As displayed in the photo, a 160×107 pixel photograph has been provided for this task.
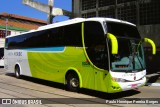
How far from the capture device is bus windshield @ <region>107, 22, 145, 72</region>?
36.3 ft

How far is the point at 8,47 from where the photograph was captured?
20766 mm

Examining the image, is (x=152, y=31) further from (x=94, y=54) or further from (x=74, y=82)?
(x=94, y=54)

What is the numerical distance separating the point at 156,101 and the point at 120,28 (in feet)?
10.9

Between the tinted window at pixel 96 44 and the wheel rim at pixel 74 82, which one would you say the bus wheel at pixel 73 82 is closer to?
the wheel rim at pixel 74 82

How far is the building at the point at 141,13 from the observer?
2244cm

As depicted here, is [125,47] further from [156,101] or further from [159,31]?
[159,31]

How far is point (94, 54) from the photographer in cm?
1160

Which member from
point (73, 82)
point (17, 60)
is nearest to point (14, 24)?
point (17, 60)

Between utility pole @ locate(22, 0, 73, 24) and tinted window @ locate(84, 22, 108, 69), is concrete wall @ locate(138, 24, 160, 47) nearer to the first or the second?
utility pole @ locate(22, 0, 73, 24)

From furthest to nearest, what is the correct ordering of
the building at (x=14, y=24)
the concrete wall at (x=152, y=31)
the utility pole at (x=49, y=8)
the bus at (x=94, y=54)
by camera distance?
the building at (x=14, y=24), the utility pole at (x=49, y=8), the concrete wall at (x=152, y=31), the bus at (x=94, y=54)

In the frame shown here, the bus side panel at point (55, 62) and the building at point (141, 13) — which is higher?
the building at point (141, 13)

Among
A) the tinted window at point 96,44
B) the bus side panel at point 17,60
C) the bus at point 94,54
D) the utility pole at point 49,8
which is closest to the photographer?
the bus at point 94,54

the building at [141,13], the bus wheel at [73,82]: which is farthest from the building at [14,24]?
the bus wheel at [73,82]

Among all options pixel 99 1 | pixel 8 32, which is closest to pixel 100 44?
pixel 99 1
